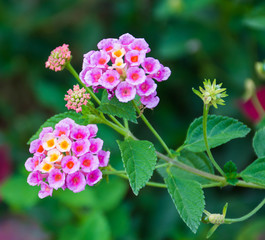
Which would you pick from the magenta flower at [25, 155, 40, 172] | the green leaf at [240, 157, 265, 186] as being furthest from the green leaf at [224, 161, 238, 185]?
the magenta flower at [25, 155, 40, 172]

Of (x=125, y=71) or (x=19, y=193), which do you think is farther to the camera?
(x=19, y=193)

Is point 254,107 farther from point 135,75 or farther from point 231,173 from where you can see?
point 135,75

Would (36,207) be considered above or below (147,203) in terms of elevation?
above

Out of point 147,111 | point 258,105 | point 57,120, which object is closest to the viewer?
point 57,120

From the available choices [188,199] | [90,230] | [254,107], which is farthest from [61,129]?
[254,107]

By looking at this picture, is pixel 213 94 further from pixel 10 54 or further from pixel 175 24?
pixel 10 54

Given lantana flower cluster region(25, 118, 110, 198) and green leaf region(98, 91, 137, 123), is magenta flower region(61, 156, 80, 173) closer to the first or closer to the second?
lantana flower cluster region(25, 118, 110, 198)

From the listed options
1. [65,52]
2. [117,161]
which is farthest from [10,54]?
[65,52]
